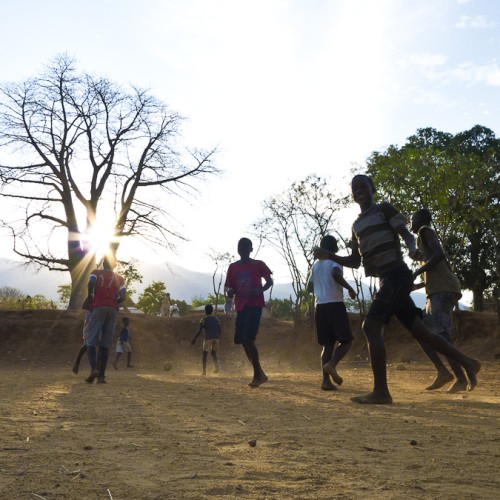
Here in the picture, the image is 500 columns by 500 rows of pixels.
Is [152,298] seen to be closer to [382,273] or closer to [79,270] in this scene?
[79,270]

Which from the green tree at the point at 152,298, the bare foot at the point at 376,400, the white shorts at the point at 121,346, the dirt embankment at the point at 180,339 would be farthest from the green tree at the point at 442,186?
the green tree at the point at 152,298

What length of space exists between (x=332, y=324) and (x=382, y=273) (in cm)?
186

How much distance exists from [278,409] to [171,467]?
2568 mm

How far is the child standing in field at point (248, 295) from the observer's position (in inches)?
332

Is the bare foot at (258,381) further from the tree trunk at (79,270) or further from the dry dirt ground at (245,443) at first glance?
the tree trunk at (79,270)

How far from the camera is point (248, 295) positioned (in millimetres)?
8469

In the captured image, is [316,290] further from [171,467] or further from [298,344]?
[298,344]

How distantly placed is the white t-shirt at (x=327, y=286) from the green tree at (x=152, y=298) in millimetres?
43890

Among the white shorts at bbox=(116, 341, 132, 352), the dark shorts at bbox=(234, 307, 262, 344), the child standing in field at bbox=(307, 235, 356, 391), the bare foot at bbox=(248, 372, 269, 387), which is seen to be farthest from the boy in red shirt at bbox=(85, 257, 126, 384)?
the white shorts at bbox=(116, 341, 132, 352)

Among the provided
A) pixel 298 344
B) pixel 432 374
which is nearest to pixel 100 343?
pixel 432 374

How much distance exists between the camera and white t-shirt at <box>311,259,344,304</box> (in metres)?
8.03

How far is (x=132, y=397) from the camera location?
695 cm

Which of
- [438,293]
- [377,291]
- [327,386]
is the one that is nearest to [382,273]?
[377,291]

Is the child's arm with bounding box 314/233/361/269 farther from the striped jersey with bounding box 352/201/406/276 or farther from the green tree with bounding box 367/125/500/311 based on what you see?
the green tree with bounding box 367/125/500/311
